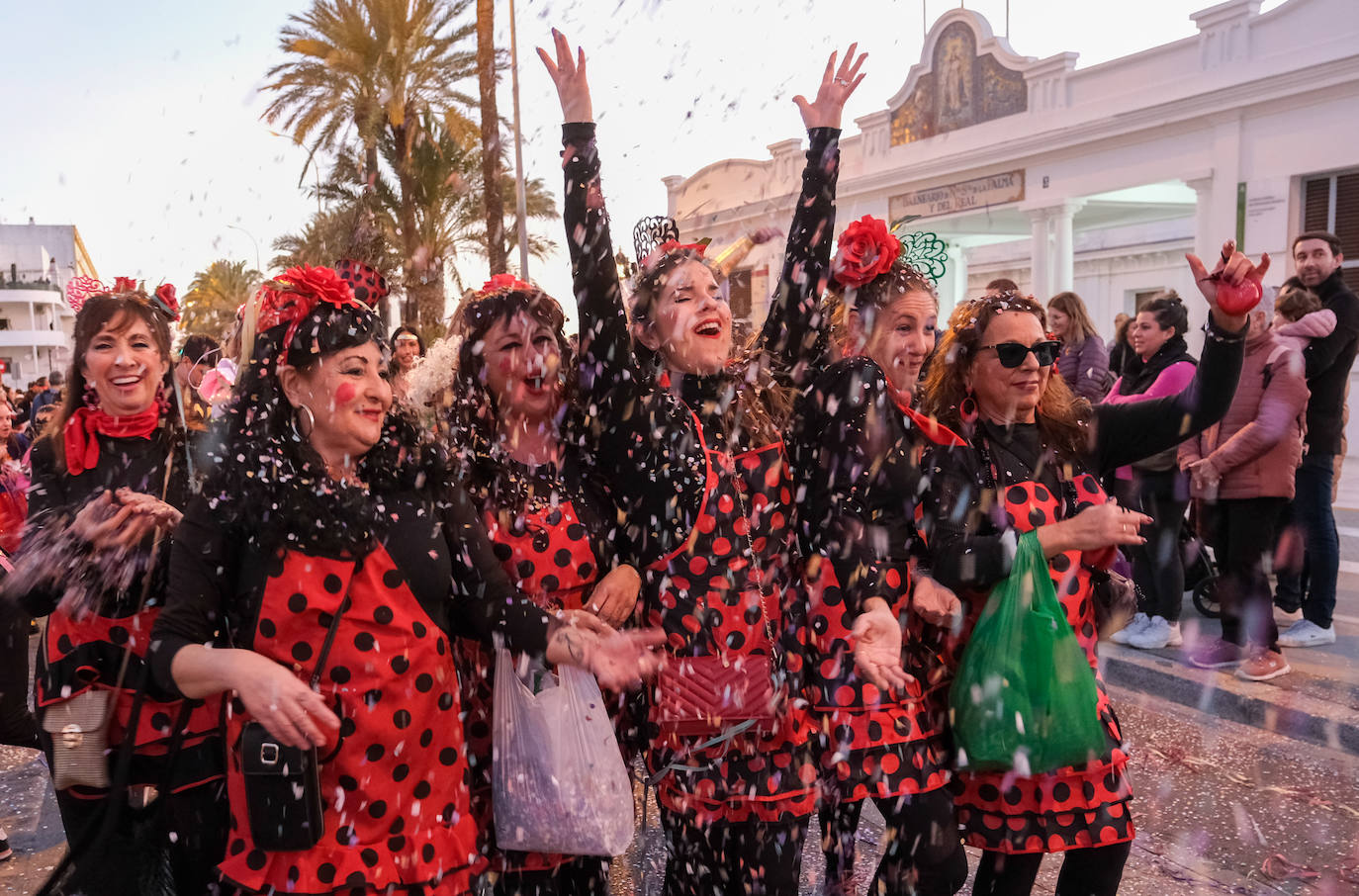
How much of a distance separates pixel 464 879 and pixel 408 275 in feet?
57.4

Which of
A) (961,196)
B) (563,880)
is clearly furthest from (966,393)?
(961,196)

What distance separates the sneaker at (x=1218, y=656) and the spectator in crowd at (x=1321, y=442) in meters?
0.40

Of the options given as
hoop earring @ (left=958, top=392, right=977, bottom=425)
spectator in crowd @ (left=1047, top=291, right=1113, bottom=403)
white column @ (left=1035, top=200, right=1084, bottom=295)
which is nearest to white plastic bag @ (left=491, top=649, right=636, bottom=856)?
hoop earring @ (left=958, top=392, right=977, bottom=425)

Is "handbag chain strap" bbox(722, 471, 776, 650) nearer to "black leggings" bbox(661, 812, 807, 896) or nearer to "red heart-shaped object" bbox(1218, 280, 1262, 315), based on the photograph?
"black leggings" bbox(661, 812, 807, 896)

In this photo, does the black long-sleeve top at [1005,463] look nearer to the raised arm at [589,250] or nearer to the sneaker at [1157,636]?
the raised arm at [589,250]

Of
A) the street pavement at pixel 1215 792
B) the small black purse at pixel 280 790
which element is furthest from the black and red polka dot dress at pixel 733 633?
the street pavement at pixel 1215 792

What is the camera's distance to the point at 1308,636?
19.1ft

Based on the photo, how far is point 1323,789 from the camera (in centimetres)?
406

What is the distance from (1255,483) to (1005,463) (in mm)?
3601

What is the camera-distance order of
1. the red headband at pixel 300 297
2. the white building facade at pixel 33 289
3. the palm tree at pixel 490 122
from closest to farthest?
the red headband at pixel 300 297
the palm tree at pixel 490 122
the white building facade at pixel 33 289

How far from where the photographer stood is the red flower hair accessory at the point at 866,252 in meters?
2.84

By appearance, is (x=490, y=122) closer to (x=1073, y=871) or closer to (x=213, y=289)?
(x=1073, y=871)

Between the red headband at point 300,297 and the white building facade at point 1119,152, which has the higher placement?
the white building facade at point 1119,152

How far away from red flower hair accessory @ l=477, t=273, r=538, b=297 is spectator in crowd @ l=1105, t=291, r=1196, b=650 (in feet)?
13.1
